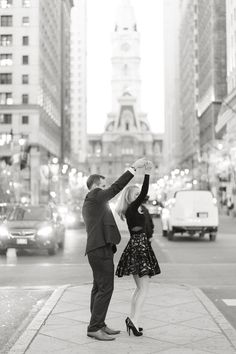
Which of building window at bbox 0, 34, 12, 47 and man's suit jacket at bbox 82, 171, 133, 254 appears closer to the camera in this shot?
man's suit jacket at bbox 82, 171, 133, 254

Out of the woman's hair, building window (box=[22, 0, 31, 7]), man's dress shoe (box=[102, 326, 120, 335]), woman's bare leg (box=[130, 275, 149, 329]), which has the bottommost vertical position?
man's dress shoe (box=[102, 326, 120, 335])

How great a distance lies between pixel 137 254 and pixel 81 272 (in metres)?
8.20

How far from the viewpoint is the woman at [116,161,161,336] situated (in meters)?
8.18

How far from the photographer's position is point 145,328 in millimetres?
8523

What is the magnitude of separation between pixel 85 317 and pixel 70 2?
141038 mm

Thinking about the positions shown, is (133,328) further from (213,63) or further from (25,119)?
(213,63)

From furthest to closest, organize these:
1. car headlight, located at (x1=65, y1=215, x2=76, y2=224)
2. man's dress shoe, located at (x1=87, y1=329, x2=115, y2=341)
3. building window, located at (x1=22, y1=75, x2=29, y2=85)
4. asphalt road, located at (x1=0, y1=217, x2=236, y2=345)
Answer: building window, located at (x1=22, y1=75, x2=29, y2=85)
car headlight, located at (x1=65, y1=215, x2=76, y2=224)
asphalt road, located at (x1=0, y1=217, x2=236, y2=345)
man's dress shoe, located at (x1=87, y1=329, x2=115, y2=341)

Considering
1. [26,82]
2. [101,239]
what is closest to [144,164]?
[101,239]

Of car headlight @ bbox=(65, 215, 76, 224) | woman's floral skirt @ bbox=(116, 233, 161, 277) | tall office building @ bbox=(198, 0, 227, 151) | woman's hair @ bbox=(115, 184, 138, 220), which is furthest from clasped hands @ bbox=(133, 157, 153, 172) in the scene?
tall office building @ bbox=(198, 0, 227, 151)

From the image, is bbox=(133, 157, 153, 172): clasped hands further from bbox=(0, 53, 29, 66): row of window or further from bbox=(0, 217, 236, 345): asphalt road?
bbox=(0, 53, 29, 66): row of window

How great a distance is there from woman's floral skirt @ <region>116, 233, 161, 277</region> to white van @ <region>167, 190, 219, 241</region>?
20.1 m

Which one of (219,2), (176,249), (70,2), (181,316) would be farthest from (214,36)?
(181,316)

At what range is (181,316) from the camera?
30.7 feet

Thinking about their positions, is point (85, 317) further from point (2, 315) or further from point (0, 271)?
point (0, 271)
